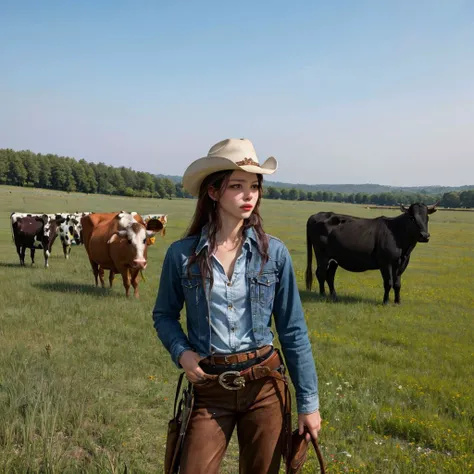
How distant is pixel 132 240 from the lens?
1033 cm

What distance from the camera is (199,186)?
2.65m

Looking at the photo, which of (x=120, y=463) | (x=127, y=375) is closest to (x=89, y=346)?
(x=127, y=375)

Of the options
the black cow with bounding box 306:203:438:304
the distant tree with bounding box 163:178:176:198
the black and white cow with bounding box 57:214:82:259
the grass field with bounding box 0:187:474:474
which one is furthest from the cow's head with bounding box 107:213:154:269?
the distant tree with bounding box 163:178:176:198

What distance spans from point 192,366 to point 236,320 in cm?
34

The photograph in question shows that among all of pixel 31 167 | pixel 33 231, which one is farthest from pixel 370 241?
pixel 31 167

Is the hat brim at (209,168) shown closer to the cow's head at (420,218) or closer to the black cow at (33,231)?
the cow's head at (420,218)

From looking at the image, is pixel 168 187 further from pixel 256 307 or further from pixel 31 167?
pixel 256 307

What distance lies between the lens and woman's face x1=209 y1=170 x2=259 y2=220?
248 cm

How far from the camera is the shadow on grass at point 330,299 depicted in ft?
37.8

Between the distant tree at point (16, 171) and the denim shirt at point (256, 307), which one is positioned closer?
the denim shirt at point (256, 307)

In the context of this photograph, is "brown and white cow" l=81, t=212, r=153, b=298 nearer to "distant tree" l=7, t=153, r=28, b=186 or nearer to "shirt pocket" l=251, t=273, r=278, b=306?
"shirt pocket" l=251, t=273, r=278, b=306

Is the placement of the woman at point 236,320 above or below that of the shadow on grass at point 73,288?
above

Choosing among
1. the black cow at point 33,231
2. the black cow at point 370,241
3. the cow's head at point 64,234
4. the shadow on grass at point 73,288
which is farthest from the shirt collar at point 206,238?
the cow's head at point 64,234

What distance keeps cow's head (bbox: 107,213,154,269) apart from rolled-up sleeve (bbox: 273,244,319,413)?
26.2 ft
